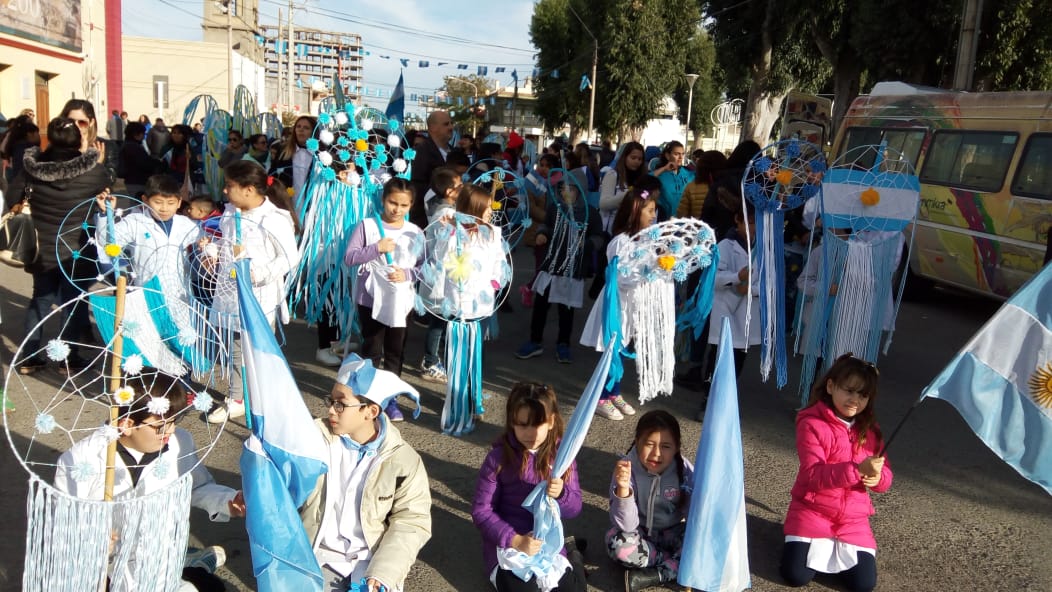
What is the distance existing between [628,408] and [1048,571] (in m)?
2.35

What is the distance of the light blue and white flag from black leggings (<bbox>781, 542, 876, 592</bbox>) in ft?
1.16

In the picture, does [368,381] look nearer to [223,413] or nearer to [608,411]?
[223,413]

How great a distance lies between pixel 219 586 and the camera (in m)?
2.92

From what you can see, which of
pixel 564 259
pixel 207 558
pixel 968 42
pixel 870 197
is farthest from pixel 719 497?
pixel 968 42

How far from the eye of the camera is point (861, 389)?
129 inches

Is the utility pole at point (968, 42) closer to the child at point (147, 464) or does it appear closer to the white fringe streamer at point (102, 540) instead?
the child at point (147, 464)

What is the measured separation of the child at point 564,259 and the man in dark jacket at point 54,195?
3027 millimetres

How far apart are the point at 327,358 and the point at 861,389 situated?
379cm

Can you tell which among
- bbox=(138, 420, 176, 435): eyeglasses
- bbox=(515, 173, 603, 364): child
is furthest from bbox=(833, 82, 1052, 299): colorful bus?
bbox=(138, 420, 176, 435): eyeglasses

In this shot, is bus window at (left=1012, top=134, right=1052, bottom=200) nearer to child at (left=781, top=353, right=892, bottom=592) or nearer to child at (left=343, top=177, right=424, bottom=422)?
child at (left=781, top=353, right=892, bottom=592)

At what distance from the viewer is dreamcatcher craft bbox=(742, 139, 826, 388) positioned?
4.89 meters

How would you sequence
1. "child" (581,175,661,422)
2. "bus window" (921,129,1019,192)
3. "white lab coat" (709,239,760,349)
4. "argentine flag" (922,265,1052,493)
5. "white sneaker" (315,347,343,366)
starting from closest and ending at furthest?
"argentine flag" (922,265,1052,493), "child" (581,175,661,422), "white lab coat" (709,239,760,349), "white sneaker" (315,347,343,366), "bus window" (921,129,1019,192)

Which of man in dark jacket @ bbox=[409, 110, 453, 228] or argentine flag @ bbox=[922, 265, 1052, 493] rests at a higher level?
man in dark jacket @ bbox=[409, 110, 453, 228]

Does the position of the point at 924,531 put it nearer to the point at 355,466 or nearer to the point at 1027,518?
the point at 1027,518
